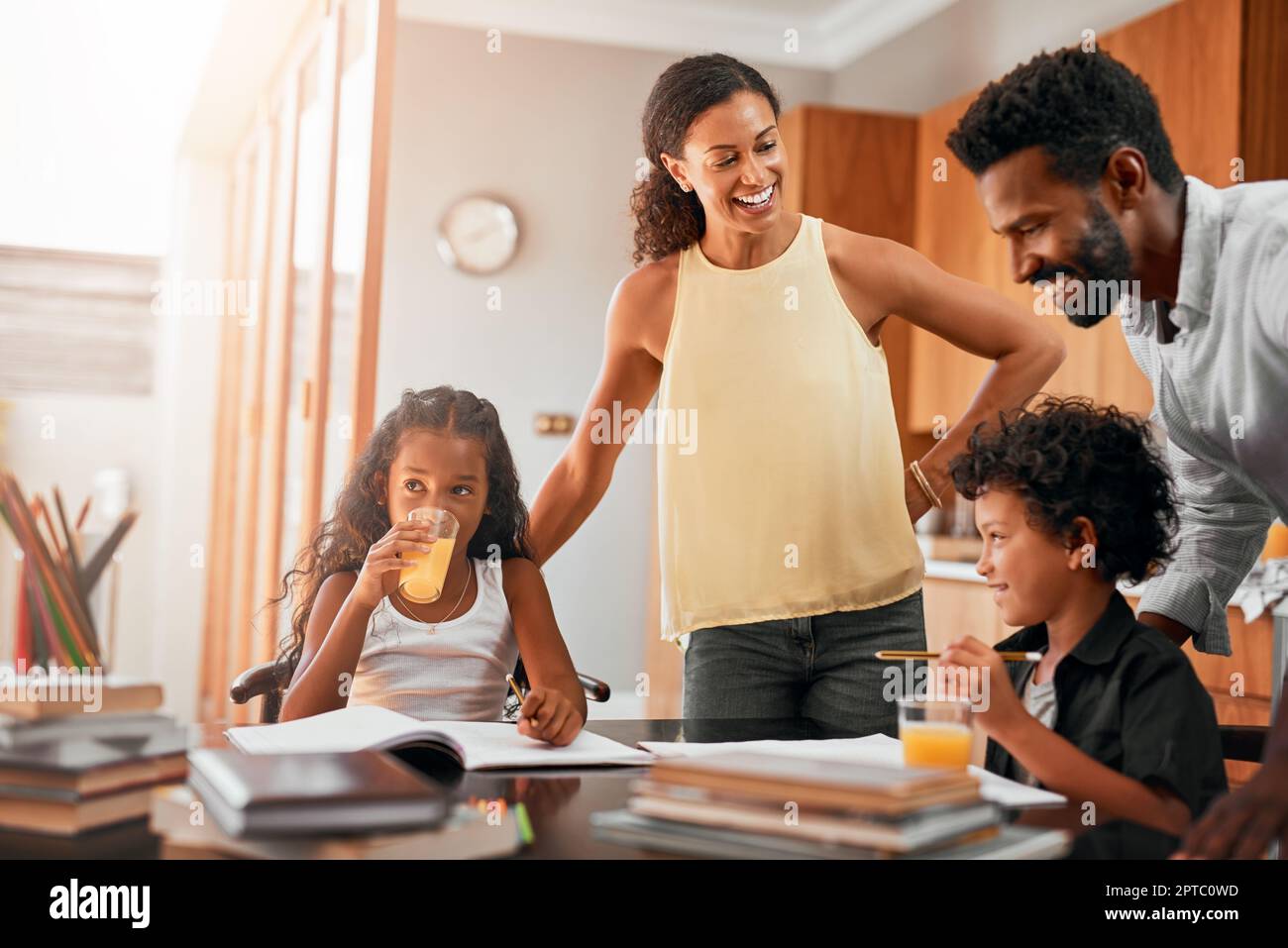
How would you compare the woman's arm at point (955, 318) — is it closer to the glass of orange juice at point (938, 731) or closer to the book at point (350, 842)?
the glass of orange juice at point (938, 731)

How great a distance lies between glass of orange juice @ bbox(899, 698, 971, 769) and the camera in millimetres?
1013

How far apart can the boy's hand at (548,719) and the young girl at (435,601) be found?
0.64 feet

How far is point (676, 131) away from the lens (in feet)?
5.46

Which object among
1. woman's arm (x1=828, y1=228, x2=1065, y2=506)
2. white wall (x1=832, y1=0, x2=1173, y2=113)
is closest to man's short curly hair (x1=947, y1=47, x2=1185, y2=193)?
woman's arm (x1=828, y1=228, x2=1065, y2=506)

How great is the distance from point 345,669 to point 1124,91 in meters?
1.05

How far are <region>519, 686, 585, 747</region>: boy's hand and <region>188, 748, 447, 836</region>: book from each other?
393mm

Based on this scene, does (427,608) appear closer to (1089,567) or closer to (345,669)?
(345,669)

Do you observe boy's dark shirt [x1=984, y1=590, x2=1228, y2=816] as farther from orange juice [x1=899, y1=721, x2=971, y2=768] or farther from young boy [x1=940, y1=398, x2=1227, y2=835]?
orange juice [x1=899, y1=721, x2=971, y2=768]

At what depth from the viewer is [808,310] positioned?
1.61m


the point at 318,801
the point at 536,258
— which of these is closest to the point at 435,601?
the point at 318,801

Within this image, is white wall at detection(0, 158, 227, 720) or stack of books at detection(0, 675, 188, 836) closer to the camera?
stack of books at detection(0, 675, 188, 836)

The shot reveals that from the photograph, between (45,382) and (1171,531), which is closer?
(1171,531)

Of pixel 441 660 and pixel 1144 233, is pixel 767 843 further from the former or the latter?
pixel 441 660
